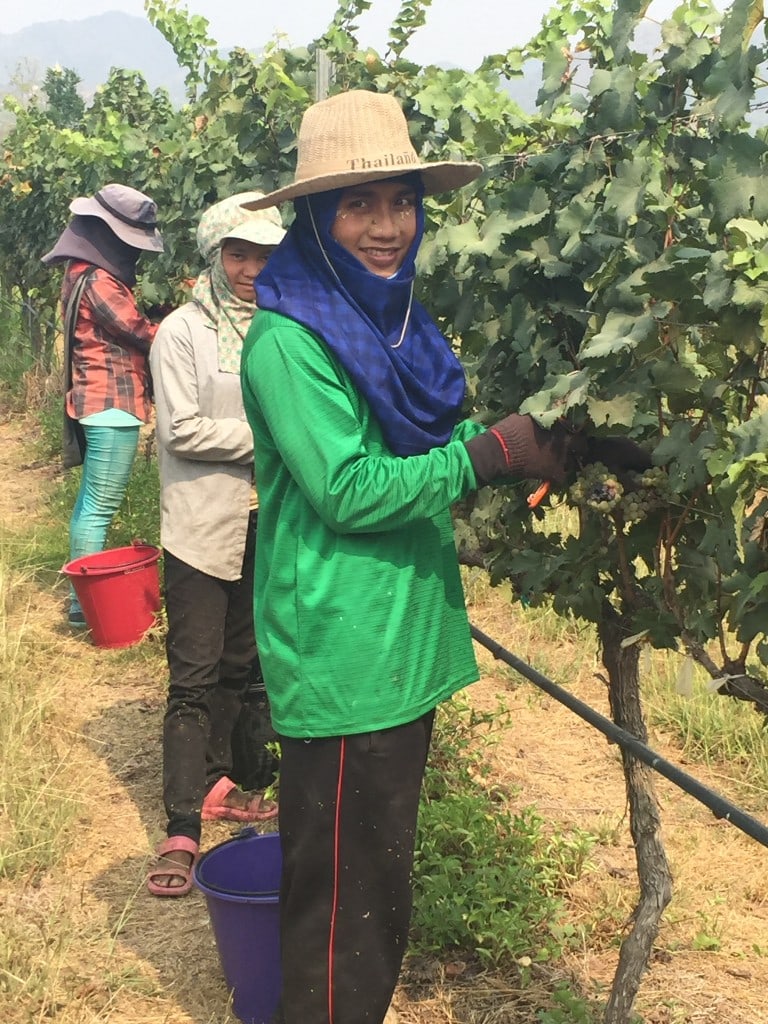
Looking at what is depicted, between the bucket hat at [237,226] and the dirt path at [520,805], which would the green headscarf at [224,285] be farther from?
the dirt path at [520,805]

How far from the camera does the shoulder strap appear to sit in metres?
5.08

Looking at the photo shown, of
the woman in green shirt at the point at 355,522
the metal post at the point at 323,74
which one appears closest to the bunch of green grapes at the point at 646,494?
the woman in green shirt at the point at 355,522

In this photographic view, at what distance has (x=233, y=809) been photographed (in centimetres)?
390

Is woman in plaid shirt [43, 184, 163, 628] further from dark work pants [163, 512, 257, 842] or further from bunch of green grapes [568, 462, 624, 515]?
bunch of green grapes [568, 462, 624, 515]

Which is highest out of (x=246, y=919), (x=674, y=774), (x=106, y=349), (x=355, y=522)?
(x=106, y=349)

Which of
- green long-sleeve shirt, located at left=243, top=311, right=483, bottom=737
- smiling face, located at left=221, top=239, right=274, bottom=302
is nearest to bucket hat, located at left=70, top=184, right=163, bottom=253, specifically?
smiling face, located at left=221, top=239, right=274, bottom=302

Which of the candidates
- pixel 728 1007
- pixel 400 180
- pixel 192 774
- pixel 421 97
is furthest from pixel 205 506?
pixel 728 1007

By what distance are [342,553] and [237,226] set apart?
1.68 metres

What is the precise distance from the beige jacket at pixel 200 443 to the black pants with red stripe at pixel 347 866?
144cm

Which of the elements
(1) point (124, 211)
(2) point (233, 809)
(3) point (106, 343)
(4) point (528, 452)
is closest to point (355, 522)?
(4) point (528, 452)

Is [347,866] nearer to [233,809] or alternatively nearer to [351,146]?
[351,146]

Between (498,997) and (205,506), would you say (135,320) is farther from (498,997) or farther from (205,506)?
(498,997)

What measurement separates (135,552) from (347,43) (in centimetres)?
237

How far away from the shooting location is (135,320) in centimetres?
511
